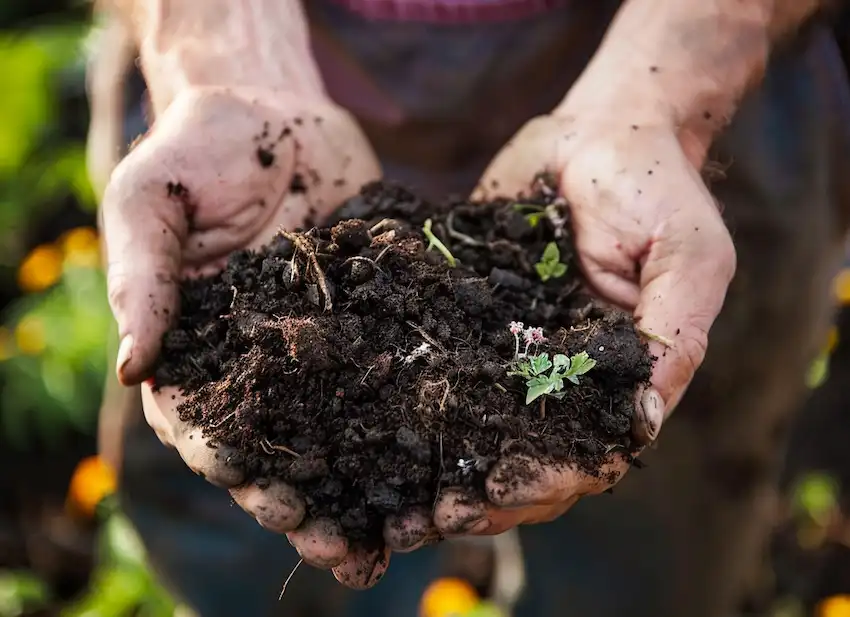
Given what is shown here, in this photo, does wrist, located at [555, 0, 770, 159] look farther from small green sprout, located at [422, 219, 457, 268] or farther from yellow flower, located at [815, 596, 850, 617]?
yellow flower, located at [815, 596, 850, 617]

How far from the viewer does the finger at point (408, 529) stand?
4.00ft

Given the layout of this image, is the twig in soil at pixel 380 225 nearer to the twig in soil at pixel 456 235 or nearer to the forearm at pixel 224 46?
the twig in soil at pixel 456 235

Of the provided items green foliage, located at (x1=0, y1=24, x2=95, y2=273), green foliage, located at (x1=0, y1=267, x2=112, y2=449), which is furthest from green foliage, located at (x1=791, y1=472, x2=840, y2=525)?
green foliage, located at (x1=0, y1=24, x2=95, y2=273)

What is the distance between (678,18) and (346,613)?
2.23 meters

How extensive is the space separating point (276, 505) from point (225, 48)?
104 centimetres

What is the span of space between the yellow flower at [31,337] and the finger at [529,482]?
2.89 m

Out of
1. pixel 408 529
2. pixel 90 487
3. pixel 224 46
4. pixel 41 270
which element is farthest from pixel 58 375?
pixel 408 529

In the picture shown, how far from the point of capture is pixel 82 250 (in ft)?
12.6

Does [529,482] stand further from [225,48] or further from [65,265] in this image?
[65,265]

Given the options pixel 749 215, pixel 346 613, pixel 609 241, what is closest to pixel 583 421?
pixel 609 241

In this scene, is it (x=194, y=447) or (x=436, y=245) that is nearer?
(x=194, y=447)

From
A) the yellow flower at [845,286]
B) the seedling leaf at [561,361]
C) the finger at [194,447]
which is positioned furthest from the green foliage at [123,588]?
the yellow flower at [845,286]

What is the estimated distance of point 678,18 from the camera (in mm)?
1819

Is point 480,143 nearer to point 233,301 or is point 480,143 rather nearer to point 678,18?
point 678,18
